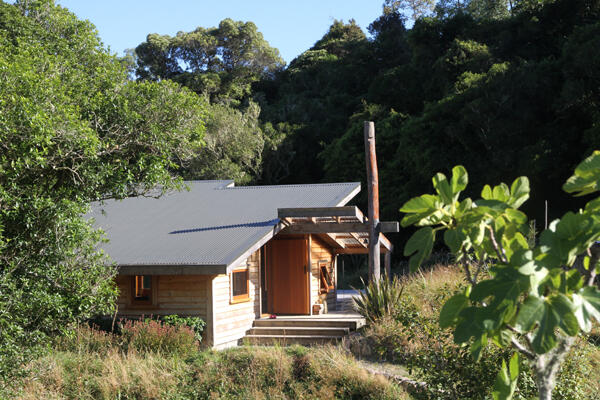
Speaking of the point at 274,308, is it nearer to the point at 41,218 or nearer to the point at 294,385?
the point at 294,385

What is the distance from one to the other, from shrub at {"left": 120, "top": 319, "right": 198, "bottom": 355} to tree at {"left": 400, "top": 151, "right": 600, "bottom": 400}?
9.84 m

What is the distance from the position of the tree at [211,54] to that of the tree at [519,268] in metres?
39.4

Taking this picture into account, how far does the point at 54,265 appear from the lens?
866 cm

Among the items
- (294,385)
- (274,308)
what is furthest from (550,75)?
(294,385)

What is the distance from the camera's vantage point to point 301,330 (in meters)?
14.2

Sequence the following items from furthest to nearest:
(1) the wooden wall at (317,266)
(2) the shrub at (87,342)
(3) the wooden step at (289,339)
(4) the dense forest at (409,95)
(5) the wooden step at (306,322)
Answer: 1. (4) the dense forest at (409,95)
2. (1) the wooden wall at (317,266)
3. (5) the wooden step at (306,322)
4. (3) the wooden step at (289,339)
5. (2) the shrub at (87,342)

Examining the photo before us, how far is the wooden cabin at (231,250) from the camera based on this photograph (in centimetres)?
1334

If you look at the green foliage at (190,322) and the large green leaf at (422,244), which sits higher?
the large green leaf at (422,244)

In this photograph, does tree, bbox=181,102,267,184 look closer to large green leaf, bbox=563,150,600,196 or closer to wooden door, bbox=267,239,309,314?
wooden door, bbox=267,239,309,314

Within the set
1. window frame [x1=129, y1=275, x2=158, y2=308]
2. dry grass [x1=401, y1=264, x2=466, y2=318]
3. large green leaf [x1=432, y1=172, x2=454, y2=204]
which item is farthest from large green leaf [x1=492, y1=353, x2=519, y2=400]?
window frame [x1=129, y1=275, x2=158, y2=308]

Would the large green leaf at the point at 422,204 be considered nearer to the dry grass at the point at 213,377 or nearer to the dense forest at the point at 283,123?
the dense forest at the point at 283,123

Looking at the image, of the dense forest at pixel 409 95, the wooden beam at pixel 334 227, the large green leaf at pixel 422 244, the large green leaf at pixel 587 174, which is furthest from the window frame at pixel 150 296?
the dense forest at pixel 409 95

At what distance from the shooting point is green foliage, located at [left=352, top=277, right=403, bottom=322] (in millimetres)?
13469

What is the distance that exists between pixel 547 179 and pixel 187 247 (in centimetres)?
1619
